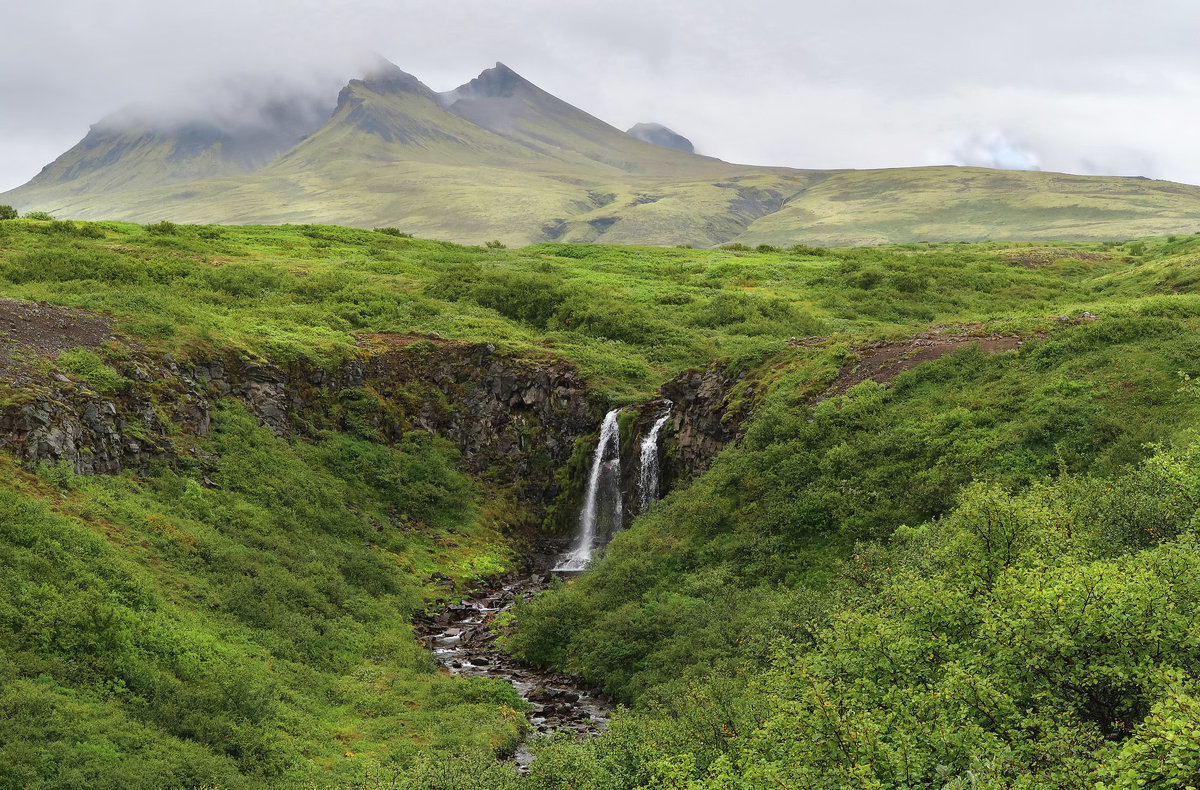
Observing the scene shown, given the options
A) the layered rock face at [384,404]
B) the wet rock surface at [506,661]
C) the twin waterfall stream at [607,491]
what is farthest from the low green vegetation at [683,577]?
the twin waterfall stream at [607,491]

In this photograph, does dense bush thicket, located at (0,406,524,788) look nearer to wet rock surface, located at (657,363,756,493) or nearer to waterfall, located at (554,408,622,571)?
waterfall, located at (554,408,622,571)

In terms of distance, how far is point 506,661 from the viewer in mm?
25578

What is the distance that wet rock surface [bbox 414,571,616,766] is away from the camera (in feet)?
69.9

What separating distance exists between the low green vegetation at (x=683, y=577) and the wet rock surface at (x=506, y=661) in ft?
2.07

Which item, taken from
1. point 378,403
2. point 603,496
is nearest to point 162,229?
point 378,403

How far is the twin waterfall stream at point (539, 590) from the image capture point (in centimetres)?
2188

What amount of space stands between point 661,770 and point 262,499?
21.4m

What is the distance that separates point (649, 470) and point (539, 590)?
757 centimetres

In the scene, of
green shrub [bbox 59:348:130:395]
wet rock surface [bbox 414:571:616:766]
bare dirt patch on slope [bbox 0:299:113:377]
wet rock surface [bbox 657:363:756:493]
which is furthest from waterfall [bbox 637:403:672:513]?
bare dirt patch on slope [bbox 0:299:113:377]

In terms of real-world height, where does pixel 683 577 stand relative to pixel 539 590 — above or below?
above

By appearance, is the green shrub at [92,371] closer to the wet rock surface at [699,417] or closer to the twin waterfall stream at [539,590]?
the twin waterfall stream at [539,590]

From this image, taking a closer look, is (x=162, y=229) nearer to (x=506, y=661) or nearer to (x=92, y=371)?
(x=92, y=371)

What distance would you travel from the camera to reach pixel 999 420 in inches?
936

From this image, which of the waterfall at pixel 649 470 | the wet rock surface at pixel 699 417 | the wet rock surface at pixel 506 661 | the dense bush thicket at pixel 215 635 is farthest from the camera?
the waterfall at pixel 649 470
